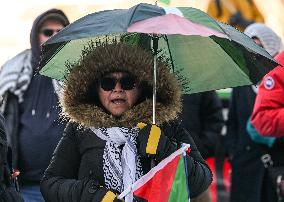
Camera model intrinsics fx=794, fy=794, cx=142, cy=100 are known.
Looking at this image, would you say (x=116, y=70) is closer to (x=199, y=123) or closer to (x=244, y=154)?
(x=199, y=123)

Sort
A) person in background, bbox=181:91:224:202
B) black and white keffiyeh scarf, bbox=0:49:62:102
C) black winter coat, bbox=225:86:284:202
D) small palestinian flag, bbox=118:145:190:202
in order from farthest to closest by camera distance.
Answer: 1. black winter coat, bbox=225:86:284:202
2. person in background, bbox=181:91:224:202
3. black and white keffiyeh scarf, bbox=0:49:62:102
4. small palestinian flag, bbox=118:145:190:202

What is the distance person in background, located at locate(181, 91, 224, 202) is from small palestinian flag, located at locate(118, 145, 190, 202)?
2.18 metres

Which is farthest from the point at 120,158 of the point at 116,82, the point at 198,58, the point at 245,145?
the point at 245,145

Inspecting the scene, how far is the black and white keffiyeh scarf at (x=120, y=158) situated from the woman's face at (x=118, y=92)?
13 centimetres

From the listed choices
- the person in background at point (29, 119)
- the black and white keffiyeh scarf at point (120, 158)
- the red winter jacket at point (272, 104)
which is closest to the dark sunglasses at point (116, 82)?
the black and white keffiyeh scarf at point (120, 158)

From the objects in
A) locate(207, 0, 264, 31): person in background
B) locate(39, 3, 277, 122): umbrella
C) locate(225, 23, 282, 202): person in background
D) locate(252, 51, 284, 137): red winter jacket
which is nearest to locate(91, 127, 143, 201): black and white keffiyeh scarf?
locate(39, 3, 277, 122): umbrella

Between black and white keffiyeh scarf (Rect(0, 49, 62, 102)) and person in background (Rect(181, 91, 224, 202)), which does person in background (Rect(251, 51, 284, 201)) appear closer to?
person in background (Rect(181, 91, 224, 202))

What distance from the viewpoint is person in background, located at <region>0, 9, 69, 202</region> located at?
568 cm

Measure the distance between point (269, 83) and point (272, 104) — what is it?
0.51 ft

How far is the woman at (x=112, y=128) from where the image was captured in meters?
4.22

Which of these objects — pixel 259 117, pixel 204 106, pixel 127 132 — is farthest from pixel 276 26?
pixel 127 132

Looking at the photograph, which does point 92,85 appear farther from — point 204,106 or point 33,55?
point 204,106

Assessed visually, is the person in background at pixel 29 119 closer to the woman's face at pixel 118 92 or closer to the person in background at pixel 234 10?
the woman's face at pixel 118 92

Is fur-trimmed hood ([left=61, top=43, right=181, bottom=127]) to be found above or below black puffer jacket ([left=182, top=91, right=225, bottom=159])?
above
